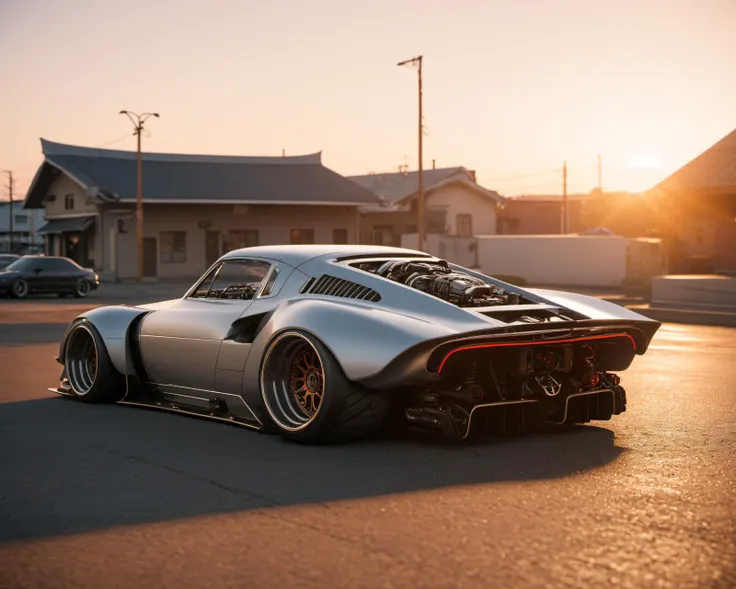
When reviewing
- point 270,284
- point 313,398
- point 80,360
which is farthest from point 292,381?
point 80,360

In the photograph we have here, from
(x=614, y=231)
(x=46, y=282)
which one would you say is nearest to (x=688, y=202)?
(x=46, y=282)

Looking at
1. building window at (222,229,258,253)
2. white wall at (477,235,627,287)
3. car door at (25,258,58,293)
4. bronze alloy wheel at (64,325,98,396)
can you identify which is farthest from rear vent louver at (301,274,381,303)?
building window at (222,229,258,253)

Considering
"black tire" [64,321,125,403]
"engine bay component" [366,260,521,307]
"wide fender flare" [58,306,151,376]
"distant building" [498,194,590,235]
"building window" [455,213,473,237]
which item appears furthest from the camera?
"distant building" [498,194,590,235]

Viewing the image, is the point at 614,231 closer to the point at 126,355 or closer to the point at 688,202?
the point at 688,202

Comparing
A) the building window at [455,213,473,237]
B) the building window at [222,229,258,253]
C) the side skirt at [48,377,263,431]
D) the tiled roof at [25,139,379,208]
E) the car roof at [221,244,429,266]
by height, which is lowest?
the side skirt at [48,377,263,431]

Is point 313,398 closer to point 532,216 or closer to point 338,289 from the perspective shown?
point 338,289

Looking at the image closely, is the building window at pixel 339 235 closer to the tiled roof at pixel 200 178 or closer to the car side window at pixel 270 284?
the tiled roof at pixel 200 178

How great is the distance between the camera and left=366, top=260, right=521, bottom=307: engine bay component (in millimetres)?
7898

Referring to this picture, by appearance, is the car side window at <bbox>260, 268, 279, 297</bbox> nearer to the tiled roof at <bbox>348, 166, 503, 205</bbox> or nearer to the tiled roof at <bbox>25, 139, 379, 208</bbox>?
the tiled roof at <bbox>25, 139, 379, 208</bbox>

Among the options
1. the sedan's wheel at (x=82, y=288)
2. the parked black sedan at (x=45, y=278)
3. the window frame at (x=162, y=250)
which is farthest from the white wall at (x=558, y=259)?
the parked black sedan at (x=45, y=278)

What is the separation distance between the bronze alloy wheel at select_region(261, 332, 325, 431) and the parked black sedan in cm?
3012

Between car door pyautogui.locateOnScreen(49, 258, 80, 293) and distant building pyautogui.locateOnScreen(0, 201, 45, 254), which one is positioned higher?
distant building pyautogui.locateOnScreen(0, 201, 45, 254)

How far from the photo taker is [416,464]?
22.0 feet

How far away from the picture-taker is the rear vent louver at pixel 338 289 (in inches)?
305
